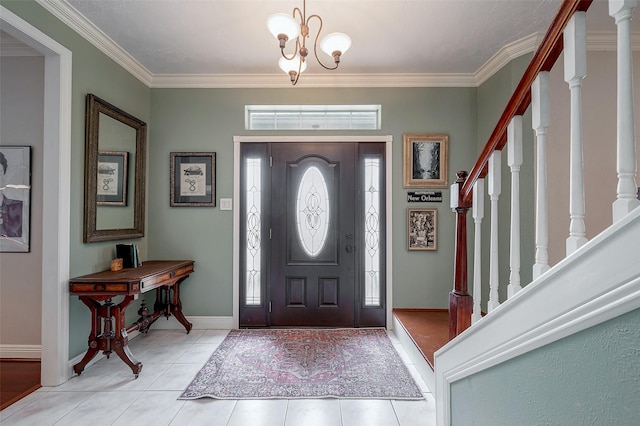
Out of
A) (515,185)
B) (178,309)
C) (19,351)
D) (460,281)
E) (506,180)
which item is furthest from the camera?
(178,309)

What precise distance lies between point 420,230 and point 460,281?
1.93m

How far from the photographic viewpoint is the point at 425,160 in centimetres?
341

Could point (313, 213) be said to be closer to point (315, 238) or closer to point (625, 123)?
point (315, 238)

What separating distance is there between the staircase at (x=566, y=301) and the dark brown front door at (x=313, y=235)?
1.99 meters

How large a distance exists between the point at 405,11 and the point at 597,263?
234cm

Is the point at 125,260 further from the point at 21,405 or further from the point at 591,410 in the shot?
the point at 591,410

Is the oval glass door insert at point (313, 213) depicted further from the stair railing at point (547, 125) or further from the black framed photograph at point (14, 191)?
the black framed photograph at point (14, 191)

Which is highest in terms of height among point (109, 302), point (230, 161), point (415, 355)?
point (230, 161)

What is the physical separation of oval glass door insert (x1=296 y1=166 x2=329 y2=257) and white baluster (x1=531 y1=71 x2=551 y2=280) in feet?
8.19

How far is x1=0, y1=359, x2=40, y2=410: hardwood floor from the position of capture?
214 centimetres

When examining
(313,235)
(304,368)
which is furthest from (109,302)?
(313,235)

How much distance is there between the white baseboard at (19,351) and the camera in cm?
272

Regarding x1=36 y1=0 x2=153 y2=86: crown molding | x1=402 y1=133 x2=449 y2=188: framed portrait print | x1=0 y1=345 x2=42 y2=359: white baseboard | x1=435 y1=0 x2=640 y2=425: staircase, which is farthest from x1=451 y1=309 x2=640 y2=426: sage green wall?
x1=0 y1=345 x2=42 y2=359: white baseboard

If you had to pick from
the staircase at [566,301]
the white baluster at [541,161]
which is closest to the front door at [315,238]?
the staircase at [566,301]
